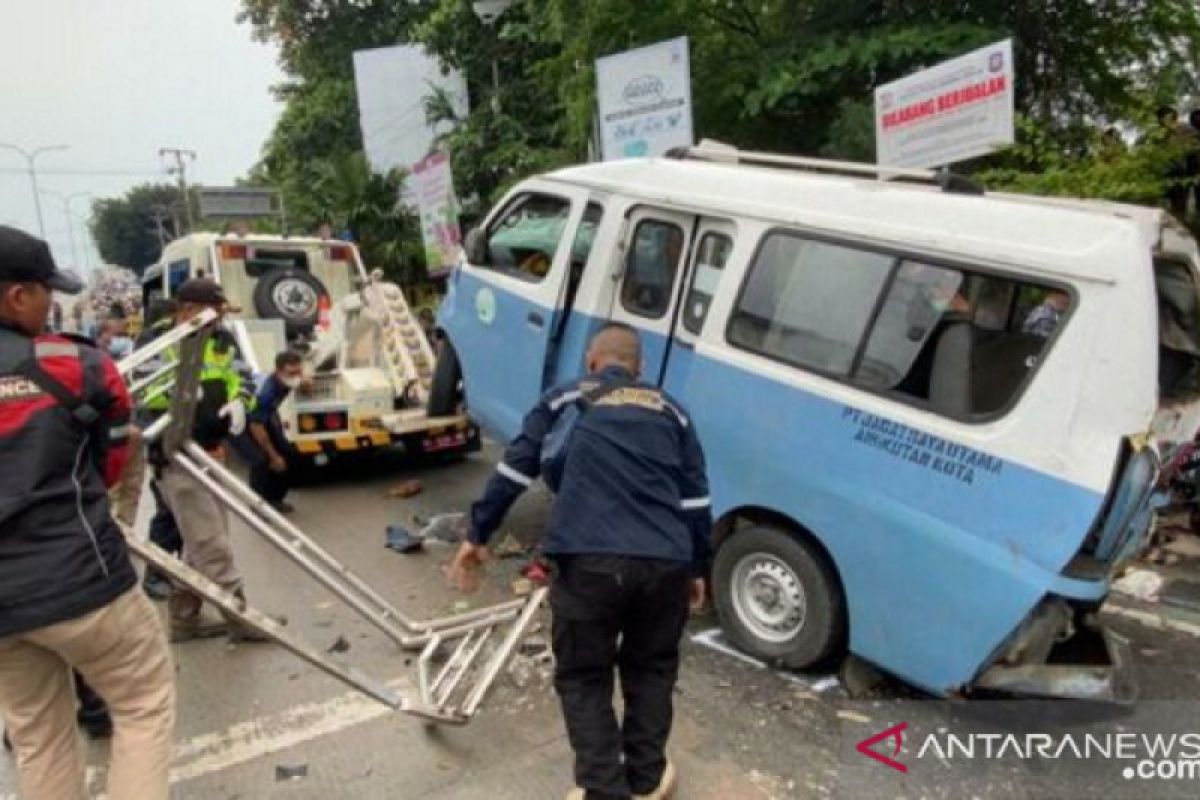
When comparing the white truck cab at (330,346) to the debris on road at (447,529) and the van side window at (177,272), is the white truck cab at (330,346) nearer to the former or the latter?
the van side window at (177,272)

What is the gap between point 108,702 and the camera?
9.06ft

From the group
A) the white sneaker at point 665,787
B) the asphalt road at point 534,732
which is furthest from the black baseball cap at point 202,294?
the white sneaker at point 665,787

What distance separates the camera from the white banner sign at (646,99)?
9352 millimetres

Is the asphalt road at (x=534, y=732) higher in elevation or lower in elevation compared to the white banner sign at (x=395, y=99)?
lower

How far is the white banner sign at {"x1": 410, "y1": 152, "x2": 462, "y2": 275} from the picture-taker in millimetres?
15430

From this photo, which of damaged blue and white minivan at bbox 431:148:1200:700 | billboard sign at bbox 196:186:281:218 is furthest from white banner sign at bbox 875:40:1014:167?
billboard sign at bbox 196:186:281:218

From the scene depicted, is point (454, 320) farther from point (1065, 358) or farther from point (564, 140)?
point (564, 140)

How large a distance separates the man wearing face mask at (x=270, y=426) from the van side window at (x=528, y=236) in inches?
63.6

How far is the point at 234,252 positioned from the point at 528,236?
4876mm

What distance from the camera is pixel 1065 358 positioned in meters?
3.32

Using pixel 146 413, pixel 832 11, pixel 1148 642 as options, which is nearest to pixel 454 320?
pixel 146 413

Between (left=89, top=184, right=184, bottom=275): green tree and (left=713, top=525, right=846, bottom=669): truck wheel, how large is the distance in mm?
92635

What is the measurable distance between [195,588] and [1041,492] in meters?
3.01

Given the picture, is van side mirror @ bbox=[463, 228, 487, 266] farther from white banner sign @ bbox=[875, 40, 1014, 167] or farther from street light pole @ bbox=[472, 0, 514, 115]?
street light pole @ bbox=[472, 0, 514, 115]
